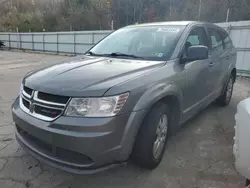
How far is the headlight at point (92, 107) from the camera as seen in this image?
2006mm

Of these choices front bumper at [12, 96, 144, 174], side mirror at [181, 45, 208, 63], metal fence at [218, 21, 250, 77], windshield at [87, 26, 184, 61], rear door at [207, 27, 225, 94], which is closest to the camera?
front bumper at [12, 96, 144, 174]

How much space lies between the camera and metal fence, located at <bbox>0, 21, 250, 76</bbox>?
827 cm

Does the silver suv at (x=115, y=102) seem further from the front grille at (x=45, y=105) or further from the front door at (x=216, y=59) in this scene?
the front door at (x=216, y=59)

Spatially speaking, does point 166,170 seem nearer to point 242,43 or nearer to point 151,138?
point 151,138

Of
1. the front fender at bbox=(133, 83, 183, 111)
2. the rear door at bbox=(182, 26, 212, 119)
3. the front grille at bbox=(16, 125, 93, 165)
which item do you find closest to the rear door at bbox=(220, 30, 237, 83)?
the rear door at bbox=(182, 26, 212, 119)

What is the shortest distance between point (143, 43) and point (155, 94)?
109cm

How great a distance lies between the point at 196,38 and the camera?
11.4 feet

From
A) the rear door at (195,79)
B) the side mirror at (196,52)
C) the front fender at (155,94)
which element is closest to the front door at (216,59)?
the rear door at (195,79)

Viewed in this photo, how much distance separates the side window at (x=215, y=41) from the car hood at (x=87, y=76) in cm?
163

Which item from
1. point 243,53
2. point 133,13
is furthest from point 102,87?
point 133,13

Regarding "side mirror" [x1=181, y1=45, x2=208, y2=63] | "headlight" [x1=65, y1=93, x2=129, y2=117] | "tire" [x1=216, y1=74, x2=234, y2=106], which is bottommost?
"tire" [x1=216, y1=74, x2=234, y2=106]

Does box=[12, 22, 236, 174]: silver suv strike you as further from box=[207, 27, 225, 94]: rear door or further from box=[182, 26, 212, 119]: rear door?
box=[207, 27, 225, 94]: rear door

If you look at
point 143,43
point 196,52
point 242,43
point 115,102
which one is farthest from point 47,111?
point 242,43

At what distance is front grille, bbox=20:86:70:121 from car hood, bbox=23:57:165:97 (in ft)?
0.17
